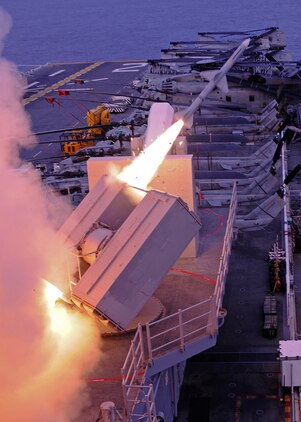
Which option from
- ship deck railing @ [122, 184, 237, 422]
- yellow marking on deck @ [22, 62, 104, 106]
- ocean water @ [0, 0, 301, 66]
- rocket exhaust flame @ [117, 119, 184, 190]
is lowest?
ocean water @ [0, 0, 301, 66]

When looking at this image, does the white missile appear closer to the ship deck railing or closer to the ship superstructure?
the ship superstructure

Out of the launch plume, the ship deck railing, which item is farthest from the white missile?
the launch plume

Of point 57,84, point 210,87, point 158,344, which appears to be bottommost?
point 57,84

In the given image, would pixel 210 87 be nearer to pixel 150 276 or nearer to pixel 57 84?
pixel 150 276

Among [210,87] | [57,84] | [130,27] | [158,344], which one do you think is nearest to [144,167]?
[158,344]

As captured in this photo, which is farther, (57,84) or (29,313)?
(57,84)

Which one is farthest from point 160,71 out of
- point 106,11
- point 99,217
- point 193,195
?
point 106,11

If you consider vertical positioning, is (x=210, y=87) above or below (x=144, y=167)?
above
